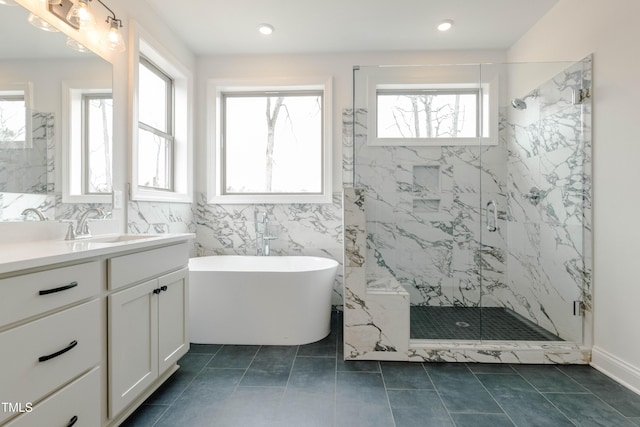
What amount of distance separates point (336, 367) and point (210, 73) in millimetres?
2971

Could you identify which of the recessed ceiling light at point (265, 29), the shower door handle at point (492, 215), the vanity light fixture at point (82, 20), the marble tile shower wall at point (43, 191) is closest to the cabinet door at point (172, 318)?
the marble tile shower wall at point (43, 191)

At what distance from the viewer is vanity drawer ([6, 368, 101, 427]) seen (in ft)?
3.23

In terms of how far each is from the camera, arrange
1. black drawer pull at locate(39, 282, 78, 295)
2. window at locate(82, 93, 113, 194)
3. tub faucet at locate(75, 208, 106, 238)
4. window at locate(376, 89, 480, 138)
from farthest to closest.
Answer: window at locate(376, 89, 480, 138)
window at locate(82, 93, 113, 194)
tub faucet at locate(75, 208, 106, 238)
black drawer pull at locate(39, 282, 78, 295)

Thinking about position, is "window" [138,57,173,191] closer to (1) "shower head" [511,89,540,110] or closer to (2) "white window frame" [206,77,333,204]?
(2) "white window frame" [206,77,333,204]

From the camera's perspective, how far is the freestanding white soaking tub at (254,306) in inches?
92.0

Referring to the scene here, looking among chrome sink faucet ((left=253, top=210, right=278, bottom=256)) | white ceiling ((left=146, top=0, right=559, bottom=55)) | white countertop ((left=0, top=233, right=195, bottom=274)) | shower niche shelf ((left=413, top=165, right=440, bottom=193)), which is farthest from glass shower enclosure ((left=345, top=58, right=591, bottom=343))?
white countertop ((left=0, top=233, right=195, bottom=274))

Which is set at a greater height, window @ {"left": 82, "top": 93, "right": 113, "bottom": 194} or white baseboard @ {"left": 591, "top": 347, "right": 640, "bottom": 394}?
window @ {"left": 82, "top": 93, "right": 113, "bottom": 194}

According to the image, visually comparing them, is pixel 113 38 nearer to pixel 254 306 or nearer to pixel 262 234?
pixel 262 234

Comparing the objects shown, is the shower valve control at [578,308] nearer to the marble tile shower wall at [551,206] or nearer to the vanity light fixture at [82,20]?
the marble tile shower wall at [551,206]

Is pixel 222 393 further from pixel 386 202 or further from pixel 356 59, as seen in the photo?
pixel 356 59

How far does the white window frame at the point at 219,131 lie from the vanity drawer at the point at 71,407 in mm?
2136

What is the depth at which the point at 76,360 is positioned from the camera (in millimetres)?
1141

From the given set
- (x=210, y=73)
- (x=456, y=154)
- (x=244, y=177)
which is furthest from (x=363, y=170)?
(x=210, y=73)

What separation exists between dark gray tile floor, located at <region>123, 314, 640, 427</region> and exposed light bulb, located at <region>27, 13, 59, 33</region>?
2.00 metres
